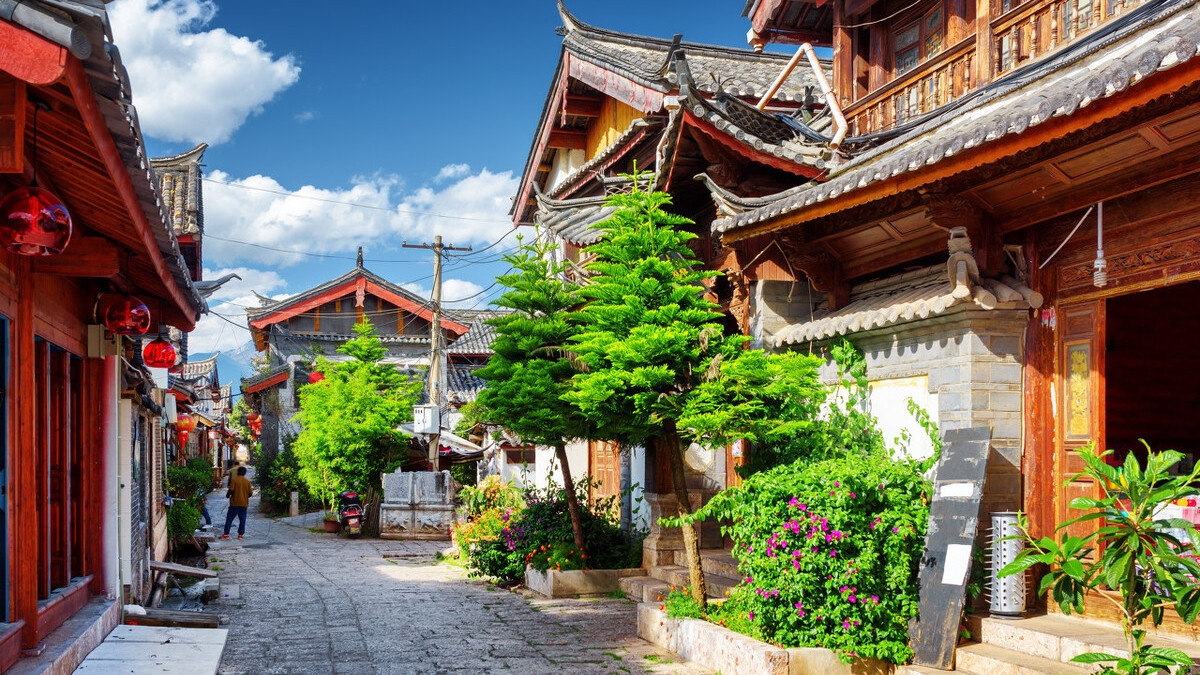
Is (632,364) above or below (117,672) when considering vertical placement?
above

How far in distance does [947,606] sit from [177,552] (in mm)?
12849

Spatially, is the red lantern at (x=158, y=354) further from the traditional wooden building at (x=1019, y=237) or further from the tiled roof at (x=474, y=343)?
the tiled roof at (x=474, y=343)

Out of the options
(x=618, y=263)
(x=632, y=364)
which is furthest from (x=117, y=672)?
(x=618, y=263)

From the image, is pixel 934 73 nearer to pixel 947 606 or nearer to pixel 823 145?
pixel 823 145

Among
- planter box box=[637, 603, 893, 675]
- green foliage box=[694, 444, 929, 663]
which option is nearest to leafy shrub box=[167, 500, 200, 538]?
planter box box=[637, 603, 893, 675]

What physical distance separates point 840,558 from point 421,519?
16.2 meters

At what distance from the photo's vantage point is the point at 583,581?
12266 millimetres

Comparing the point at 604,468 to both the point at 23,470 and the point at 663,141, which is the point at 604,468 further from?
the point at 23,470

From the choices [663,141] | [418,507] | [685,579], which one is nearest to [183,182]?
[418,507]

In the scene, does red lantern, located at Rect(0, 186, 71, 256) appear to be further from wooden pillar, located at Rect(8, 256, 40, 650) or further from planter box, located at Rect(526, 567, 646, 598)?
planter box, located at Rect(526, 567, 646, 598)

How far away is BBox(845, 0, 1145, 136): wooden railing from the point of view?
338 inches

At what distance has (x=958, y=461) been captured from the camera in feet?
24.6

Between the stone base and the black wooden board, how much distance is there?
16.1 meters

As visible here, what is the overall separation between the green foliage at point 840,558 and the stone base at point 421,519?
15.2 meters
